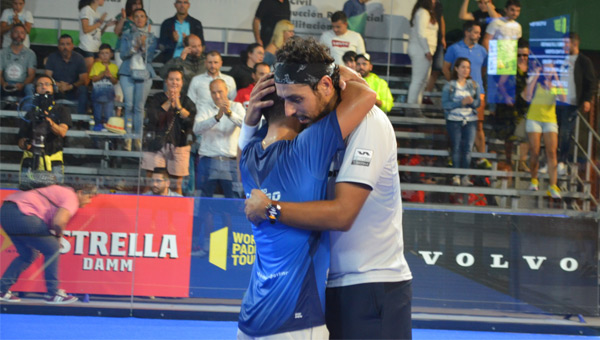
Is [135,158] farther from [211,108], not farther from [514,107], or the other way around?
[514,107]

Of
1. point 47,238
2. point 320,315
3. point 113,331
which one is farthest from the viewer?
point 47,238

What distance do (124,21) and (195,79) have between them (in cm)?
89

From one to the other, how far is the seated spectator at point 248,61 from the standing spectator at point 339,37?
24.4 inches

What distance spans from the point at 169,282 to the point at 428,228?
99.6 inches

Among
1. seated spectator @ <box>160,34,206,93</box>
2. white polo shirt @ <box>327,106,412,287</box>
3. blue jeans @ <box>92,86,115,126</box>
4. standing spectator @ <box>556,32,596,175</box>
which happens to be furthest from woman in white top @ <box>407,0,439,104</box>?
white polo shirt @ <box>327,106,412,287</box>

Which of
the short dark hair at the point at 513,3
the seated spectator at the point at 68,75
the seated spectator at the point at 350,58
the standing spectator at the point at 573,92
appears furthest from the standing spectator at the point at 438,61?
the seated spectator at the point at 68,75

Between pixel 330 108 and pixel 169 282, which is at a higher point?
pixel 330 108

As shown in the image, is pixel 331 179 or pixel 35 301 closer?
pixel 331 179

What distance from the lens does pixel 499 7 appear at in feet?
21.9

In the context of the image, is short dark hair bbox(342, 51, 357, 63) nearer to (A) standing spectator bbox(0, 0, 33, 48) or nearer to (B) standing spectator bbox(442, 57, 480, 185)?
(B) standing spectator bbox(442, 57, 480, 185)

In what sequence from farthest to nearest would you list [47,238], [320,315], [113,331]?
[47,238] → [113,331] → [320,315]

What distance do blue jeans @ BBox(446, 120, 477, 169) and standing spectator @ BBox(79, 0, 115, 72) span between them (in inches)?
138

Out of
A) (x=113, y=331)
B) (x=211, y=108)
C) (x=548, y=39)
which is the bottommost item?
(x=113, y=331)

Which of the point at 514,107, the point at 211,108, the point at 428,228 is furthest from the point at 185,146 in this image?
the point at 514,107
